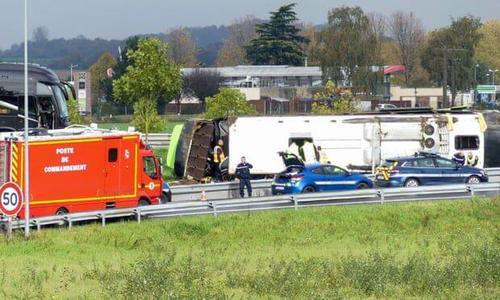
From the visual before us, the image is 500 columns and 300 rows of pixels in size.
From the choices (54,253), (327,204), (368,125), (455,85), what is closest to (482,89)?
(455,85)

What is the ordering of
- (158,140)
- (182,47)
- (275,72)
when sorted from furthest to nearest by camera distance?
(182,47)
(275,72)
(158,140)

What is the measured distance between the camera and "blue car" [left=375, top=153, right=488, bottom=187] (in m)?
35.7

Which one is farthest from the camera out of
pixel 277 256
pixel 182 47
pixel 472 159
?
pixel 182 47

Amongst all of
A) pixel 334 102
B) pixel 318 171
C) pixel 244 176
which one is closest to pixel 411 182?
pixel 318 171

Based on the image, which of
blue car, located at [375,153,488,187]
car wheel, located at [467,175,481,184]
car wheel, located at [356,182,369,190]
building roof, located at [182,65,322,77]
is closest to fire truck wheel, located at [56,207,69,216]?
car wheel, located at [356,182,369,190]

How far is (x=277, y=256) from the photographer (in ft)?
75.9

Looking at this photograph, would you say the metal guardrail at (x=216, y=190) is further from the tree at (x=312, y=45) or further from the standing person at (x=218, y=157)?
the tree at (x=312, y=45)

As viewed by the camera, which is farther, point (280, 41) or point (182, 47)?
point (182, 47)

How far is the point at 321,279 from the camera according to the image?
17516mm

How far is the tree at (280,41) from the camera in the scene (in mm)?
129863

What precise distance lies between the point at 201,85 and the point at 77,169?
283ft

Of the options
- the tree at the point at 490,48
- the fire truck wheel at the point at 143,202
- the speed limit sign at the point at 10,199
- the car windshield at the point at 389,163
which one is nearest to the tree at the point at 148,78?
the car windshield at the point at 389,163

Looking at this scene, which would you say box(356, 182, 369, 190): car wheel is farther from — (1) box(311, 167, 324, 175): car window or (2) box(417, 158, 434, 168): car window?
(2) box(417, 158, 434, 168): car window

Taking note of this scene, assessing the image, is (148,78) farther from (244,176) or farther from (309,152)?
(244,176)
